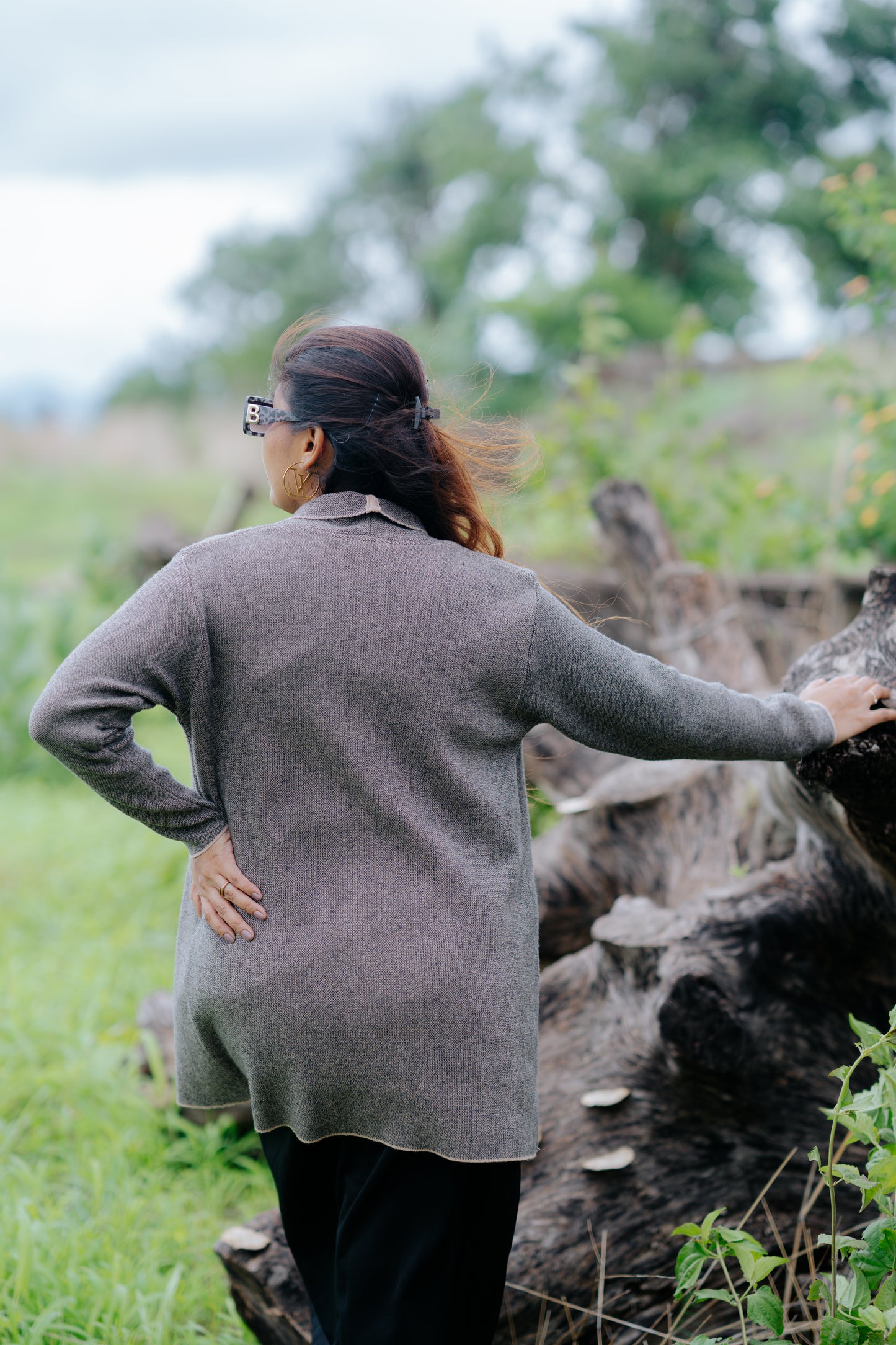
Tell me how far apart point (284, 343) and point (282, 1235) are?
1.63 metres

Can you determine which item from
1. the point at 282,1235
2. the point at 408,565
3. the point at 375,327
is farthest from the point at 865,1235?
the point at 375,327

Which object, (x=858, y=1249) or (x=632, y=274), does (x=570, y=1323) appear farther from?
(x=632, y=274)

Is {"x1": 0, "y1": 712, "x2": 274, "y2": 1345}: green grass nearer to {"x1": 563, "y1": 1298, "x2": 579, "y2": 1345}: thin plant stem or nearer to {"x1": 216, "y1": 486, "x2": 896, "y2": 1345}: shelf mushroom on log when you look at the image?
{"x1": 216, "y1": 486, "x2": 896, "y2": 1345}: shelf mushroom on log

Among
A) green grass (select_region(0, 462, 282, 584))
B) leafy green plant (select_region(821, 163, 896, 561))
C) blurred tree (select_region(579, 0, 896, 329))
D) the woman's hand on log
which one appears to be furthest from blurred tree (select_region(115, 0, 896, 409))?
the woman's hand on log

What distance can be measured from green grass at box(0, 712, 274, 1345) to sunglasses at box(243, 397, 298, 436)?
1.68 metres

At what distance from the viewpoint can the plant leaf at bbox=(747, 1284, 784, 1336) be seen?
1.27 meters

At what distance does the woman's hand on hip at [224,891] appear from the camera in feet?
4.89

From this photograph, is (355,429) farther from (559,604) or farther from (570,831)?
(570,831)

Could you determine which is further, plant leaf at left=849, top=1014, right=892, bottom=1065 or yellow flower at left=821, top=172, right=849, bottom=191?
yellow flower at left=821, top=172, right=849, bottom=191

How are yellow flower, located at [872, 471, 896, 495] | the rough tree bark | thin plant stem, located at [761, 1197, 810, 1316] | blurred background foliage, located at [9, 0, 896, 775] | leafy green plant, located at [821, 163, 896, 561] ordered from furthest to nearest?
blurred background foliage, located at [9, 0, 896, 775] → leafy green plant, located at [821, 163, 896, 561] → yellow flower, located at [872, 471, 896, 495] → the rough tree bark → thin plant stem, located at [761, 1197, 810, 1316]

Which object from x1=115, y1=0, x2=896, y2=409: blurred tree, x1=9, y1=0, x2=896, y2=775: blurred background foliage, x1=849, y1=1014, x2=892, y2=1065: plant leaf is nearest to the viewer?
x1=849, y1=1014, x2=892, y2=1065: plant leaf

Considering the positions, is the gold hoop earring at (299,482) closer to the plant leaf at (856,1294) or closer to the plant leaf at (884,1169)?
the plant leaf at (884,1169)

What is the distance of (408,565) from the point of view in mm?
1451

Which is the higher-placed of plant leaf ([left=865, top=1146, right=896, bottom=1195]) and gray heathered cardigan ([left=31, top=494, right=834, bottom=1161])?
gray heathered cardigan ([left=31, top=494, right=834, bottom=1161])
